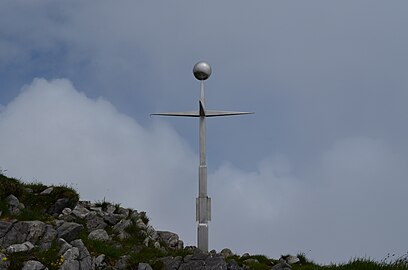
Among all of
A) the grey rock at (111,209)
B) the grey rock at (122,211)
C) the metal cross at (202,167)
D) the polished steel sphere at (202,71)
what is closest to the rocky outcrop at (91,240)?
the grey rock at (122,211)

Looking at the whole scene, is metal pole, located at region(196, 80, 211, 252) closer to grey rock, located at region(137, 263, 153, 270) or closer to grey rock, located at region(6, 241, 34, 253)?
grey rock, located at region(137, 263, 153, 270)

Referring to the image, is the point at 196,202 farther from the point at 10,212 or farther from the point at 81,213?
the point at 10,212

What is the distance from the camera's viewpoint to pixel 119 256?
66.2 ft

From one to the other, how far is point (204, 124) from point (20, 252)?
11.9 m

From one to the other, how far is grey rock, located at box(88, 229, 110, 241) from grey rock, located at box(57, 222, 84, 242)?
162 centimetres

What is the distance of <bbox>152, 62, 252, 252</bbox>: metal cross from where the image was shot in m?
26.1

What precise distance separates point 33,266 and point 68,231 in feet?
13.1

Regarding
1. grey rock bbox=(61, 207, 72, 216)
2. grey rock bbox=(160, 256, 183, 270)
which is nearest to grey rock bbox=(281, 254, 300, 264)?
grey rock bbox=(160, 256, 183, 270)

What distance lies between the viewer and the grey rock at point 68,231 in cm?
2134

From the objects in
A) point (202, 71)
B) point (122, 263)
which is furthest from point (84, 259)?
point (202, 71)

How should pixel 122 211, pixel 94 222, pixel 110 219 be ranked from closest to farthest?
1. pixel 94 222
2. pixel 110 219
3. pixel 122 211

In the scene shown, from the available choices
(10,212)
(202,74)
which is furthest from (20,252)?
(202,74)

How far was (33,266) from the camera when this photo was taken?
17500 millimetres

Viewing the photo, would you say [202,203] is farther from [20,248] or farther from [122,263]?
[20,248]
